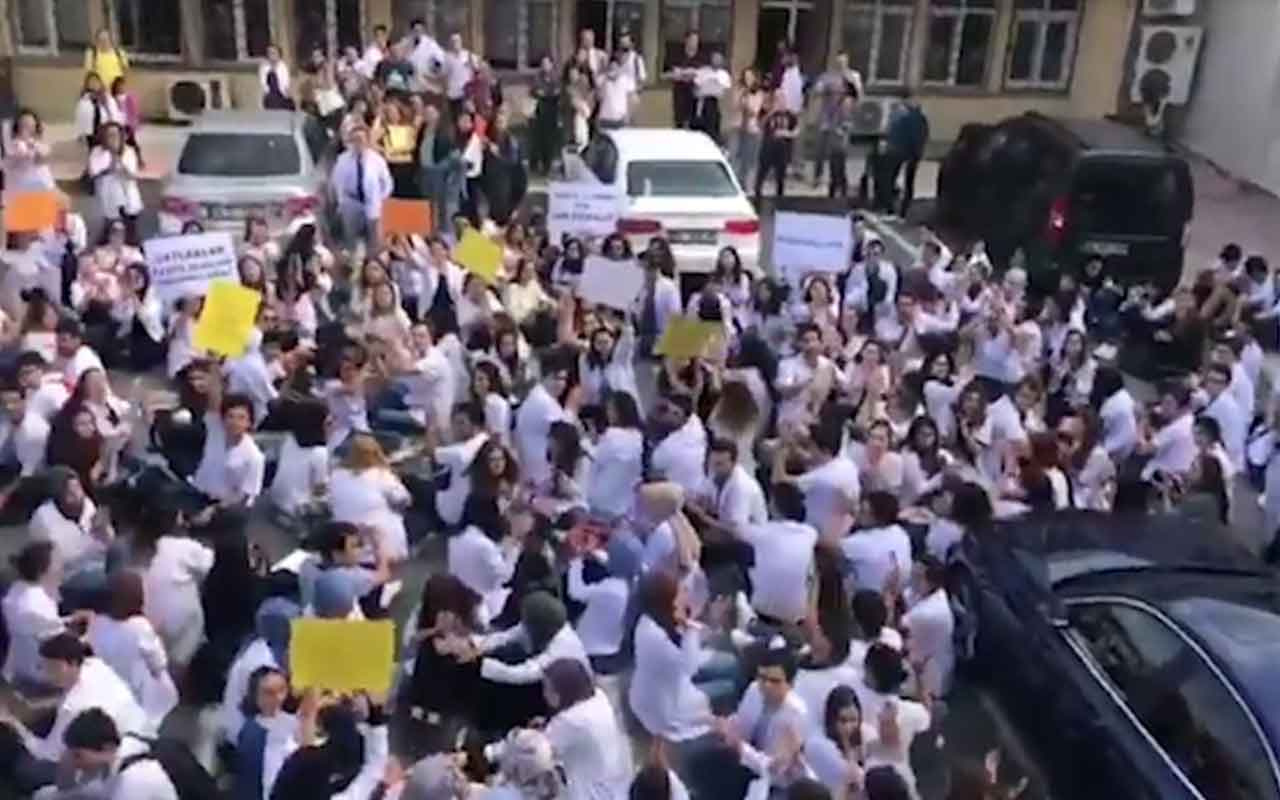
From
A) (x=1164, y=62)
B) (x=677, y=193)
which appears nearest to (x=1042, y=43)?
(x=1164, y=62)

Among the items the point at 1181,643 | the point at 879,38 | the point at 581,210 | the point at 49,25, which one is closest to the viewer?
the point at 1181,643

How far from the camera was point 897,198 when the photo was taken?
1830cm

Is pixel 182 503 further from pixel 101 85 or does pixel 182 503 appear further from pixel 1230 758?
pixel 101 85

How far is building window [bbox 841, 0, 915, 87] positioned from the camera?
67.9ft

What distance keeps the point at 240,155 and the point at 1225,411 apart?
8.35 metres

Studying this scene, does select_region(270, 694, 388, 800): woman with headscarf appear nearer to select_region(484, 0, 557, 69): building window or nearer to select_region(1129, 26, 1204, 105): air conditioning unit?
select_region(484, 0, 557, 69): building window

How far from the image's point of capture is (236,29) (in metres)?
19.6

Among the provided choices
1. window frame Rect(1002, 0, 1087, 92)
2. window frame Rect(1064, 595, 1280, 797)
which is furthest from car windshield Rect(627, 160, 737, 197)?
window frame Rect(1002, 0, 1087, 92)

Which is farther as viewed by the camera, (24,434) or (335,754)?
(24,434)

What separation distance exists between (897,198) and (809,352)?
860 centimetres

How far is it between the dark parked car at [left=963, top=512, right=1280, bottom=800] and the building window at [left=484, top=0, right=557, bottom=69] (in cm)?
1362

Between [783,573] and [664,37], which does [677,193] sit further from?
[783,573]

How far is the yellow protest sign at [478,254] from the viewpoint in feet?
35.8

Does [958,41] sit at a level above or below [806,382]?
above
